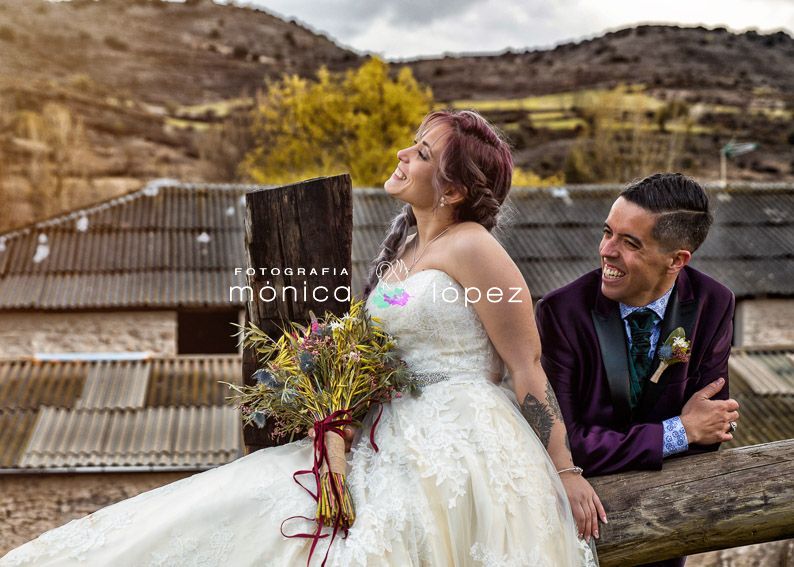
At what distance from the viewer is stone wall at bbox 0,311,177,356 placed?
1519 cm

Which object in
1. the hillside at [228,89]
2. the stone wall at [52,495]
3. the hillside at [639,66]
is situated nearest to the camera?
Result: the stone wall at [52,495]

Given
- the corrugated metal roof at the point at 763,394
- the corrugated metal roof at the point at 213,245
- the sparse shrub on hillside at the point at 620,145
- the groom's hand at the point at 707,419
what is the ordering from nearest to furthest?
the groom's hand at the point at 707,419
the corrugated metal roof at the point at 763,394
the corrugated metal roof at the point at 213,245
the sparse shrub on hillside at the point at 620,145

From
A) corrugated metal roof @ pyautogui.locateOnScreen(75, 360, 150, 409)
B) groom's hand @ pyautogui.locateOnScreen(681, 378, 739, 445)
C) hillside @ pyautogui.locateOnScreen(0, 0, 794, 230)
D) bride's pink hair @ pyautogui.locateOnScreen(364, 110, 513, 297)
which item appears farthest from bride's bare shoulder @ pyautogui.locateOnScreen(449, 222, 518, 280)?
hillside @ pyautogui.locateOnScreen(0, 0, 794, 230)

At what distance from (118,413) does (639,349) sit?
12.2 meters

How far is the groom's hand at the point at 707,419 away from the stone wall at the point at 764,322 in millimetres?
15502

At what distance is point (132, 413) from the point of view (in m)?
13.7

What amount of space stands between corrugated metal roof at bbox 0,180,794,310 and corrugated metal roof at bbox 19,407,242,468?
8.11 feet

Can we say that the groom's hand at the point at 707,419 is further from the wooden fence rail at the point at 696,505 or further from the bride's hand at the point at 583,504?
the bride's hand at the point at 583,504

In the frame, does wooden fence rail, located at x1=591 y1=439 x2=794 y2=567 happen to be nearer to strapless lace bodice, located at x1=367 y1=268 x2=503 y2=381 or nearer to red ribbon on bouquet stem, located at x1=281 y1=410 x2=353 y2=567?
strapless lace bodice, located at x1=367 y1=268 x2=503 y2=381

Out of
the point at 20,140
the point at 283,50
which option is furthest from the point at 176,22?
the point at 20,140

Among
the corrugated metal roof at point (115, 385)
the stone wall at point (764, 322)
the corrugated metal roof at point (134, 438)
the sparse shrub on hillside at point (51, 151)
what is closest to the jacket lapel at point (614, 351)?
the corrugated metal roof at point (134, 438)

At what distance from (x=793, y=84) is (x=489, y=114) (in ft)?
77.8

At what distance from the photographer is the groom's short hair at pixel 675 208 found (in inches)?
113

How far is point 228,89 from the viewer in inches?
2441
